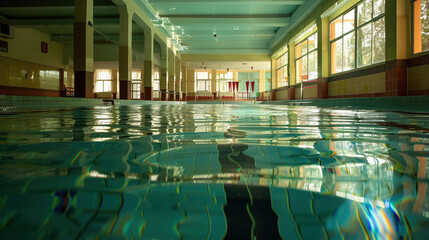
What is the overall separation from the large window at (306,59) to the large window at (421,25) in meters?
6.22

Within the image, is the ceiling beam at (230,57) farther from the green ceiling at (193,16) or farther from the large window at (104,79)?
the large window at (104,79)

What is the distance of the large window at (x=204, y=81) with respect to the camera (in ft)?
86.9

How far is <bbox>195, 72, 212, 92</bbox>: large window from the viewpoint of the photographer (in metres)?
26.5

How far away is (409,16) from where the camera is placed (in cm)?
696

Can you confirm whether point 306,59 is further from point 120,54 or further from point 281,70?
point 120,54

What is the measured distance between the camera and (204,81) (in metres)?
26.5

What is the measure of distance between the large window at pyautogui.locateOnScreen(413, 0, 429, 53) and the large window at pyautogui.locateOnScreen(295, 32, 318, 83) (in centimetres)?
622

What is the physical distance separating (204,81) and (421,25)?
67.8 feet

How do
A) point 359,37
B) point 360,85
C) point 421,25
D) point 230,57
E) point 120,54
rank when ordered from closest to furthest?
point 421,25, point 360,85, point 359,37, point 120,54, point 230,57

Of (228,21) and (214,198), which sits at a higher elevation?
(228,21)

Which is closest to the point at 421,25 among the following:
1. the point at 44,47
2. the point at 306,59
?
the point at 306,59

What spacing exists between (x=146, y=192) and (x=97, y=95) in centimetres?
2229

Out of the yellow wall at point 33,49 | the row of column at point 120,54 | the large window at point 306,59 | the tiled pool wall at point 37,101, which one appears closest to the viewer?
the tiled pool wall at point 37,101

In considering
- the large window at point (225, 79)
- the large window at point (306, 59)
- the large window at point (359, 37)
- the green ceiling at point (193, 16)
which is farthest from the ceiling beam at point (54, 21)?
the large window at point (225, 79)
